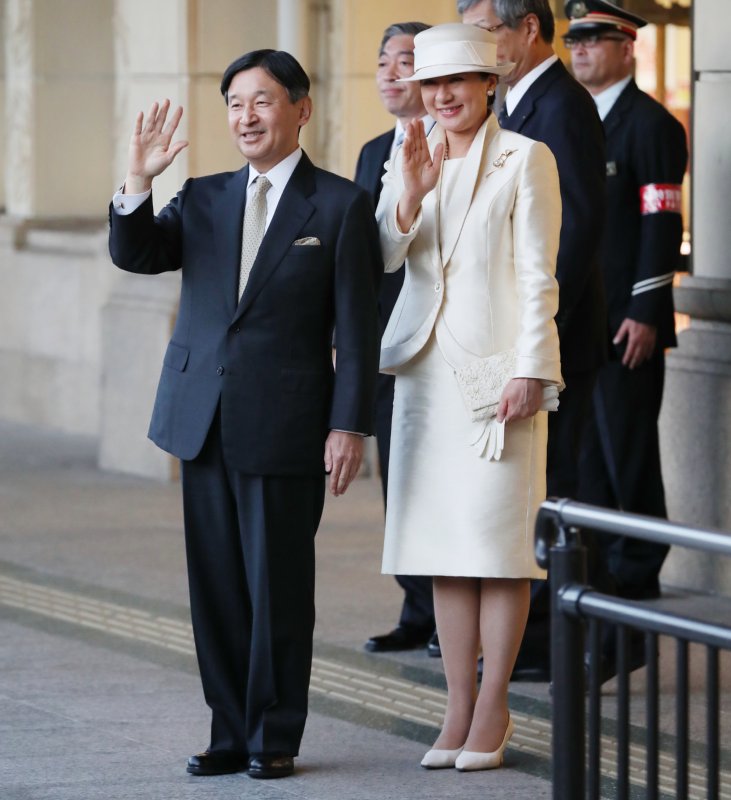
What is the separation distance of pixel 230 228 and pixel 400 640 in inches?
79.3

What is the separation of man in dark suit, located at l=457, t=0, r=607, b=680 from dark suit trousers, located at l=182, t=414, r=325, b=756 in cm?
109

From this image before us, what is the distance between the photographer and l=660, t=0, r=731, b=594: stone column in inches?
282

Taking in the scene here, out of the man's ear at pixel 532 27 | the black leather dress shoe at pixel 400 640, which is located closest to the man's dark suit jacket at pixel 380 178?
the man's ear at pixel 532 27

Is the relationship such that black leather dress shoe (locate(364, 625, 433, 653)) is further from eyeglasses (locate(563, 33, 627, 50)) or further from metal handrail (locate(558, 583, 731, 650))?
metal handrail (locate(558, 583, 731, 650))

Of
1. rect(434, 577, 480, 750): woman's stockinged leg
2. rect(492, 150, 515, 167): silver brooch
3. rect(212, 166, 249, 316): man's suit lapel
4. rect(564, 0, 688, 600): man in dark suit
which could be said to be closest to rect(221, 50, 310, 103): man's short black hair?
rect(212, 166, 249, 316): man's suit lapel

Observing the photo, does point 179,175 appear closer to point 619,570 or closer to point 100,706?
point 619,570

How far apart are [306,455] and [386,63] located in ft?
6.33

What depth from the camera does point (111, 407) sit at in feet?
34.1

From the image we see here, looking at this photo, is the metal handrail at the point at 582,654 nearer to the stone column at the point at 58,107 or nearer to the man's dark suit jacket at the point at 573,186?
the man's dark suit jacket at the point at 573,186

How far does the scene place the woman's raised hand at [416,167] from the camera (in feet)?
15.4

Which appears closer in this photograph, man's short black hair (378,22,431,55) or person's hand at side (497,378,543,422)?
person's hand at side (497,378,543,422)


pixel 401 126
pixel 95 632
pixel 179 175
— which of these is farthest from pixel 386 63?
pixel 179 175

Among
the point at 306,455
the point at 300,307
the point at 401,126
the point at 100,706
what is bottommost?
the point at 100,706

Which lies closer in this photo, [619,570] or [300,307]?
[300,307]
